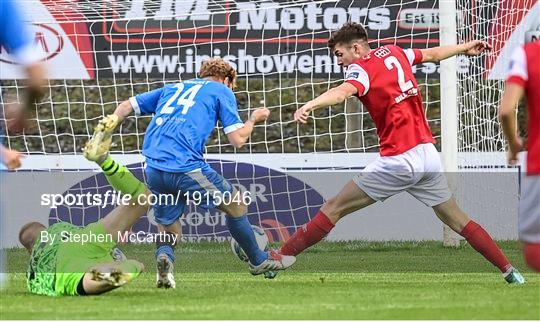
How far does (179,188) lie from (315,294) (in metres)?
1.47

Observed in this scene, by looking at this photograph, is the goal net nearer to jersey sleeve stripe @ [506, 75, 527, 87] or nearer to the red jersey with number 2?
the red jersey with number 2

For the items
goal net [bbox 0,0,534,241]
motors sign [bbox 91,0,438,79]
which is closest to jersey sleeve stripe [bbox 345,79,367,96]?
goal net [bbox 0,0,534,241]

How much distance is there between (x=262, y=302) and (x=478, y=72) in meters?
7.12

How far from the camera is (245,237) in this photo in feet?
33.2

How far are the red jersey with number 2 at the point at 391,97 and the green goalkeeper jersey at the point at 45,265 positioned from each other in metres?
2.60

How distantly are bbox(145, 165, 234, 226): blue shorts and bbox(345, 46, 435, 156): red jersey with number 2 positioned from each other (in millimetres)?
1296

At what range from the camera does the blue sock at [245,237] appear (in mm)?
10102

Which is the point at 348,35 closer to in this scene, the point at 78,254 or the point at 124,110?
the point at 124,110

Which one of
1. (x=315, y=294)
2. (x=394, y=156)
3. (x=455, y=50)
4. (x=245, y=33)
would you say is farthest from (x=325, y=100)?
(x=245, y=33)

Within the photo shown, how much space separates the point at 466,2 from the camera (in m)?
14.8

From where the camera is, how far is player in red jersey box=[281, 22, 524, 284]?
10.3m

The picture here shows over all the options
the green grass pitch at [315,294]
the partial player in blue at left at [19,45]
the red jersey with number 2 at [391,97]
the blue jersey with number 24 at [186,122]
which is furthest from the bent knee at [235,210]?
the partial player in blue at left at [19,45]

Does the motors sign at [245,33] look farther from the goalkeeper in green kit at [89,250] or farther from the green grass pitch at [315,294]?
the goalkeeper in green kit at [89,250]

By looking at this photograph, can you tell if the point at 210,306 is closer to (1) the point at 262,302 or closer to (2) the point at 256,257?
(1) the point at 262,302
